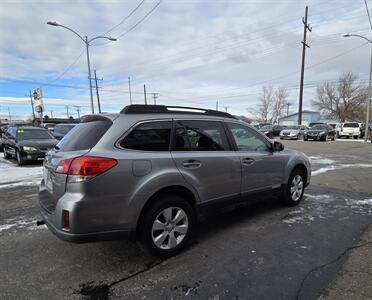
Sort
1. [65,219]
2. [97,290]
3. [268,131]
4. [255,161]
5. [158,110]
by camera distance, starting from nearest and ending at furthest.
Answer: [97,290], [65,219], [158,110], [255,161], [268,131]

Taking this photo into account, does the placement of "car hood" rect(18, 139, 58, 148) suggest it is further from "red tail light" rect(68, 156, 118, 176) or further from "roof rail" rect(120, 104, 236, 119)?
"red tail light" rect(68, 156, 118, 176)

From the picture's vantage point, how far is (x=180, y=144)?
374cm

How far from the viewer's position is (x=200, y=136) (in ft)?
13.2

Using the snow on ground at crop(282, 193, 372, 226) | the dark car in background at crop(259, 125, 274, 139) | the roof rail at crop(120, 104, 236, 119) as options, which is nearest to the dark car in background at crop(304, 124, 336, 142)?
the dark car in background at crop(259, 125, 274, 139)

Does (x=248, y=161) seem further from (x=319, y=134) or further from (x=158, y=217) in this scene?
(x=319, y=134)

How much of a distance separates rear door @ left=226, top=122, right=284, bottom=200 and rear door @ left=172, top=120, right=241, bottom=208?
185mm

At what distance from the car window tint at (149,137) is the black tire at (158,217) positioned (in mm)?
609

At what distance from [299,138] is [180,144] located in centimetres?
2957

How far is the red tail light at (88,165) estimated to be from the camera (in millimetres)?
3027

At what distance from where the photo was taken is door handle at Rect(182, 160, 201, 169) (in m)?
3.67

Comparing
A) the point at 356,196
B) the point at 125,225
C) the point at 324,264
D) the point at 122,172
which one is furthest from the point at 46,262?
the point at 356,196

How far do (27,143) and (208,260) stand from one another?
33.7 feet

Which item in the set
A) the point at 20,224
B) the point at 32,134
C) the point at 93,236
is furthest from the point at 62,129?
the point at 93,236

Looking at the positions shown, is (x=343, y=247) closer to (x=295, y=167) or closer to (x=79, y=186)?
(x=295, y=167)
